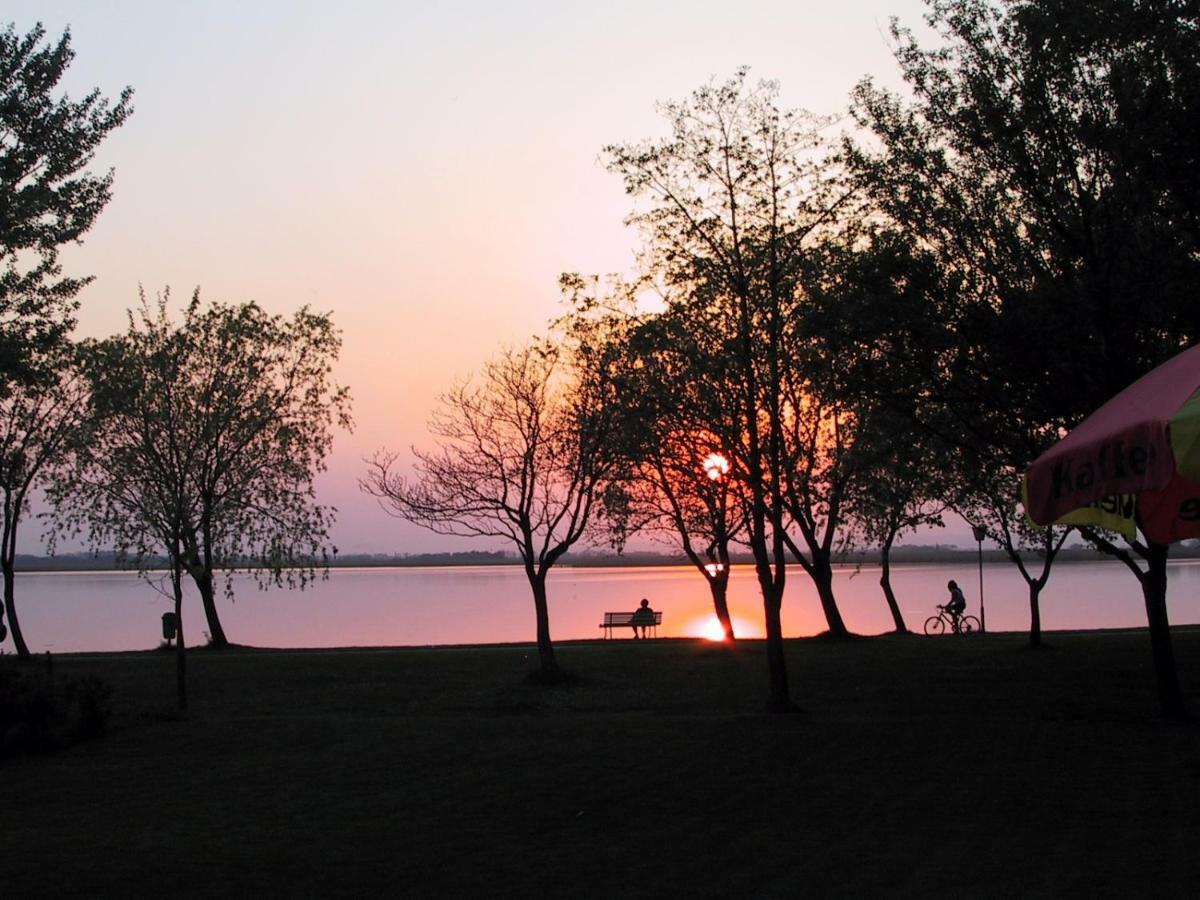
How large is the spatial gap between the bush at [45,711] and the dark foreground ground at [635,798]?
430mm

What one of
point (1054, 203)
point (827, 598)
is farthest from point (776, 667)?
point (827, 598)

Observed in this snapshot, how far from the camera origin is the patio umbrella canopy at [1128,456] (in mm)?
6398

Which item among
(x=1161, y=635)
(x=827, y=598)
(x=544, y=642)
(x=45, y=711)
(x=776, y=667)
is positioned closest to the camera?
(x=45, y=711)

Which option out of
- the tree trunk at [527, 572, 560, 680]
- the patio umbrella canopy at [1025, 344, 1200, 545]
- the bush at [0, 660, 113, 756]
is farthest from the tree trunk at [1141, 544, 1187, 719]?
the bush at [0, 660, 113, 756]

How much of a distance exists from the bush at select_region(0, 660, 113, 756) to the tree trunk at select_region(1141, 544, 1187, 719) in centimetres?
1475

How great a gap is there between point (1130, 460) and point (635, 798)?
6658 mm

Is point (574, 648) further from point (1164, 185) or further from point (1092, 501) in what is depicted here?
point (1092, 501)

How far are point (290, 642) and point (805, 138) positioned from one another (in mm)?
47607

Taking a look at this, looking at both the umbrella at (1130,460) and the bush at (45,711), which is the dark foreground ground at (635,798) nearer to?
the bush at (45,711)

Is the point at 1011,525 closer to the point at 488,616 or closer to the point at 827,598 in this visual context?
the point at 827,598

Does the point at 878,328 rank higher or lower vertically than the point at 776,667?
higher

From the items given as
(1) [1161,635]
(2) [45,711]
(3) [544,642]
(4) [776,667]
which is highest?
(3) [544,642]

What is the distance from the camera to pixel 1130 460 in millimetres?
6867

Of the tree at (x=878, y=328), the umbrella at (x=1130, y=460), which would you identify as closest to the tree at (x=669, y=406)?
the tree at (x=878, y=328)
